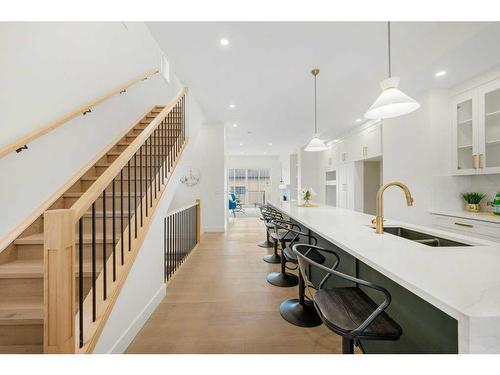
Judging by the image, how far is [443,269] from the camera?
0.97m

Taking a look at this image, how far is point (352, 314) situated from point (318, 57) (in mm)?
2862

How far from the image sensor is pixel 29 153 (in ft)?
6.30

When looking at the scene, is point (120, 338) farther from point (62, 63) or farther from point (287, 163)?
point (287, 163)

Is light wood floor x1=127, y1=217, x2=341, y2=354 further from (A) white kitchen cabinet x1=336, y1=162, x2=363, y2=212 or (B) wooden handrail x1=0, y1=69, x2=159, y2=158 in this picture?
(A) white kitchen cabinet x1=336, y1=162, x2=363, y2=212

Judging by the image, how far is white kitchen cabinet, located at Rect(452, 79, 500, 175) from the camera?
2.71 metres

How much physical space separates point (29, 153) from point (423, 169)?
188 inches

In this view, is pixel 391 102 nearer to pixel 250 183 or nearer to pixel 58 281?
pixel 58 281

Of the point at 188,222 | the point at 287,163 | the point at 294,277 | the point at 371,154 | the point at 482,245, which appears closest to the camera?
the point at 482,245

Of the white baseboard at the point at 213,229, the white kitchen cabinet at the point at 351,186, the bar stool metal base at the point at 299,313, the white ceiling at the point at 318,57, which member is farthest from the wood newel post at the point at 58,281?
the white kitchen cabinet at the point at 351,186

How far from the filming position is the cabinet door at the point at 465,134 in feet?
9.45

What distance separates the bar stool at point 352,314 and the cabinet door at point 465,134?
9.75ft

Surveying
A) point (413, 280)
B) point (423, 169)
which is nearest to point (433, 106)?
point (423, 169)

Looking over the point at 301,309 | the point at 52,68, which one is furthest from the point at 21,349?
the point at 52,68

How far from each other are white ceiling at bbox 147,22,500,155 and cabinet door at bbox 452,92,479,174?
1.04ft
